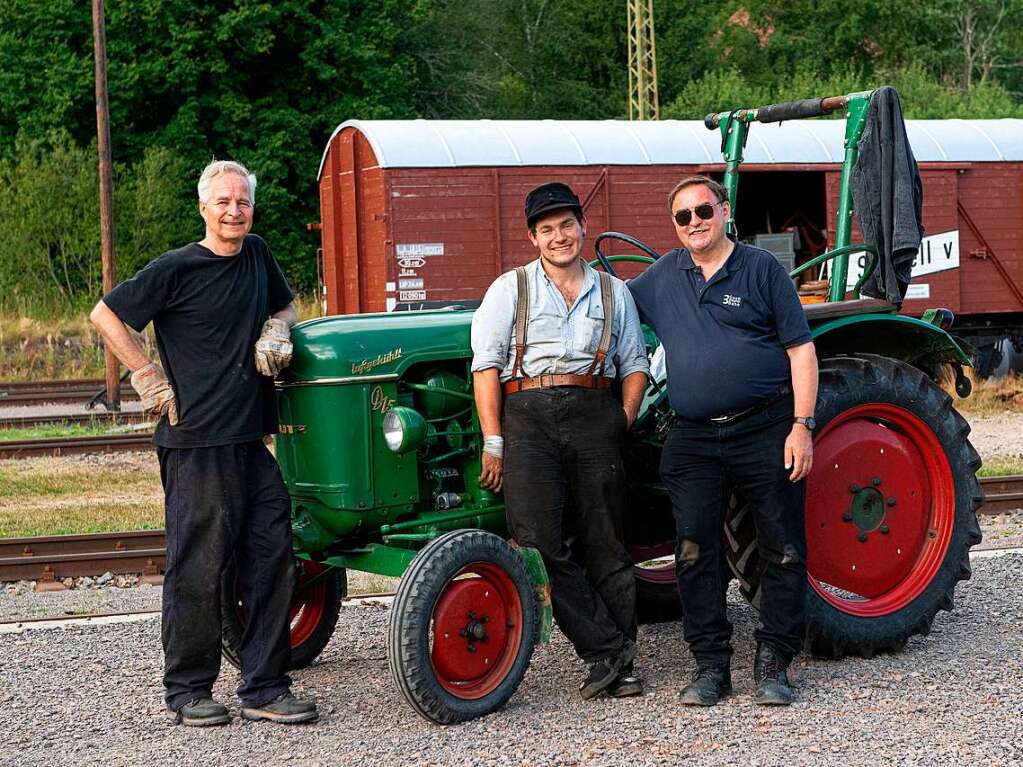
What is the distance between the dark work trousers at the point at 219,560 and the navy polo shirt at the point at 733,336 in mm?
1506

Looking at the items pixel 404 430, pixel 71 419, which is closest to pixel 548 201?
pixel 404 430

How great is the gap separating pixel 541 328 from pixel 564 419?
335mm

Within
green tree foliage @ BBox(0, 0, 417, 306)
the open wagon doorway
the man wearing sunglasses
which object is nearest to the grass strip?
the man wearing sunglasses

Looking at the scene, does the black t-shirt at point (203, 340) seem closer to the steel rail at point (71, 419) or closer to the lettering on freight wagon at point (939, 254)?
the steel rail at point (71, 419)

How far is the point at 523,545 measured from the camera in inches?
189

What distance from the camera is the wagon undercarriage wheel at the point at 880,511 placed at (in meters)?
5.18

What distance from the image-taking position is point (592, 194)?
1583cm

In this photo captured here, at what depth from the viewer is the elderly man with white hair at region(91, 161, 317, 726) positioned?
464cm

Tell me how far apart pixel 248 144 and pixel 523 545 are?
24.0m

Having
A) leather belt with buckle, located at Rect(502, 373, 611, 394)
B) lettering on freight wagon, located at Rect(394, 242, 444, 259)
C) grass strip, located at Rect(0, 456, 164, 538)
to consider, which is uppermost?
lettering on freight wagon, located at Rect(394, 242, 444, 259)

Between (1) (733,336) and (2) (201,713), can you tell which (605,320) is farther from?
(2) (201,713)

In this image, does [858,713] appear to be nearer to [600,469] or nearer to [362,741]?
[600,469]

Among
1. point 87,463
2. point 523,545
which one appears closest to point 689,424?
point 523,545

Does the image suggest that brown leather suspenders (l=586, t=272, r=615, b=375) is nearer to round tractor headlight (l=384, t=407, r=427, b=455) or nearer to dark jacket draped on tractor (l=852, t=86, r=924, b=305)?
round tractor headlight (l=384, t=407, r=427, b=455)
